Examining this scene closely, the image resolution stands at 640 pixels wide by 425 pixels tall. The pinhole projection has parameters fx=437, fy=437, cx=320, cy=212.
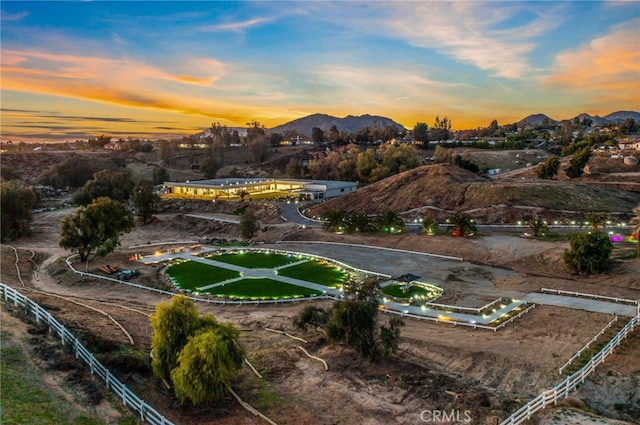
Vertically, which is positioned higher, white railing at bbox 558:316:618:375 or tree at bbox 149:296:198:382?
tree at bbox 149:296:198:382

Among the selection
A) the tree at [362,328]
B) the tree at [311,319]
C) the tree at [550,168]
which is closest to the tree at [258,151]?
the tree at [550,168]

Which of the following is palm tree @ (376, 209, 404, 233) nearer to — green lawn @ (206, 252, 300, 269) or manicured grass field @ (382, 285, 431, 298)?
green lawn @ (206, 252, 300, 269)

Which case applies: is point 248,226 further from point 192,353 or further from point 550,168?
point 550,168

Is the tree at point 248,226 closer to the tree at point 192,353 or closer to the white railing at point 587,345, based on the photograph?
the tree at point 192,353

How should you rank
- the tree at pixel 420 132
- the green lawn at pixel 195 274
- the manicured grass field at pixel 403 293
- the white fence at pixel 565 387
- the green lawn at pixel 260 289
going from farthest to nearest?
the tree at pixel 420 132 → the green lawn at pixel 195 274 → the green lawn at pixel 260 289 → the manicured grass field at pixel 403 293 → the white fence at pixel 565 387

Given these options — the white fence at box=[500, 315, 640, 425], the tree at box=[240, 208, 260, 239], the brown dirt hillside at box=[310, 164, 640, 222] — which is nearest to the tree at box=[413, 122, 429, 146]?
the brown dirt hillside at box=[310, 164, 640, 222]

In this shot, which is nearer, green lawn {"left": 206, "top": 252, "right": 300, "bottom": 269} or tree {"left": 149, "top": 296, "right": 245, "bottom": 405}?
tree {"left": 149, "top": 296, "right": 245, "bottom": 405}

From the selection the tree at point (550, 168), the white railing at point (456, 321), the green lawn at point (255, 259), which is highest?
the tree at point (550, 168)
